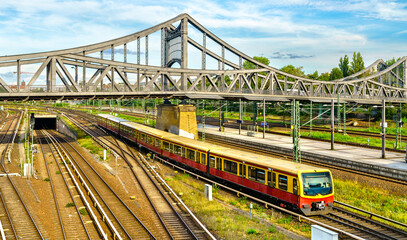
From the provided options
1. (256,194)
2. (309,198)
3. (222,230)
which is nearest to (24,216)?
(222,230)

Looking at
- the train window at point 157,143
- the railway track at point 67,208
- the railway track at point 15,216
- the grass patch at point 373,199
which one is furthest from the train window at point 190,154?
the railway track at point 15,216

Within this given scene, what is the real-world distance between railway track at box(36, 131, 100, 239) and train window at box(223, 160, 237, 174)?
30.7ft

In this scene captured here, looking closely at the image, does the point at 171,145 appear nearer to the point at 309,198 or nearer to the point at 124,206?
the point at 124,206

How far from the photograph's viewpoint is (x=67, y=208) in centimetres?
1978

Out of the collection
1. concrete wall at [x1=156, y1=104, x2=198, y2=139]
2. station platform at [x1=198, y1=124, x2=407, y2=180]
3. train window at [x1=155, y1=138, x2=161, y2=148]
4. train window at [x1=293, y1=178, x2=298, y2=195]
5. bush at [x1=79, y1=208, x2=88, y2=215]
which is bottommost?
bush at [x1=79, y1=208, x2=88, y2=215]

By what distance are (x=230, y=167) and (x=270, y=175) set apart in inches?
157

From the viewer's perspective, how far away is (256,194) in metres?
20.4

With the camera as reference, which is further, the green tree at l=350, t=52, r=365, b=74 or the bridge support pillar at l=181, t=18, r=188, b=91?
the green tree at l=350, t=52, r=365, b=74

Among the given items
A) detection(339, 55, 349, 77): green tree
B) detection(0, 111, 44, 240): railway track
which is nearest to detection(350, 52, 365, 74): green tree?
detection(339, 55, 349, 77): green tree

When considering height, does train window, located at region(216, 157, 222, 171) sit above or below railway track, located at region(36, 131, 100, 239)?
above

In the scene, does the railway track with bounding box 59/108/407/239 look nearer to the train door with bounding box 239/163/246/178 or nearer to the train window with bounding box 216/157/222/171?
the train door with bounding box 239/163/246/178

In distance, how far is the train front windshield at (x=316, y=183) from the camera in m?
16.9

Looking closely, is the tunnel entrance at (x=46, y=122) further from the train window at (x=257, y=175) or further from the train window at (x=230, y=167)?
the train window at (x=257, y=175)

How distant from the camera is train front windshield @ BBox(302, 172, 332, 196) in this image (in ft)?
55.6
